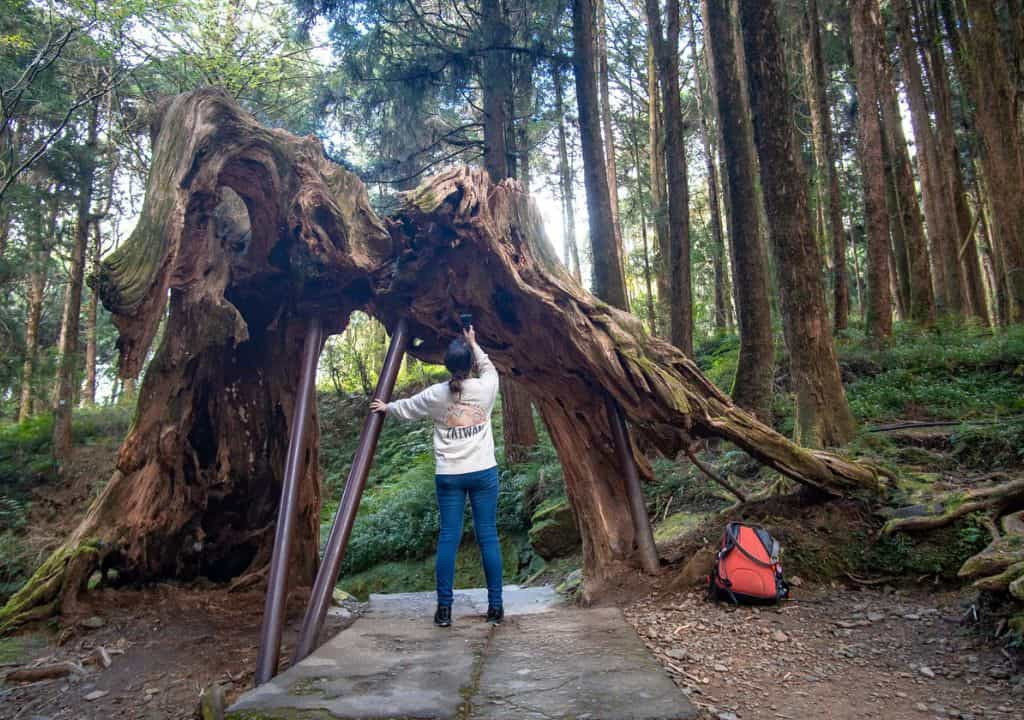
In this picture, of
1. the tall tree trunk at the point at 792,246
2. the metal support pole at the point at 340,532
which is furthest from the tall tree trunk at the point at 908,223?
the metal support pole at the point at 340,532

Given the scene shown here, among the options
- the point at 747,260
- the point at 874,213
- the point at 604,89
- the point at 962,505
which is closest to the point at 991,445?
the point at 962,505

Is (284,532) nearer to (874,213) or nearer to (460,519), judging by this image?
(460,519)

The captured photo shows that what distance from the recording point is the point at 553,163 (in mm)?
24031

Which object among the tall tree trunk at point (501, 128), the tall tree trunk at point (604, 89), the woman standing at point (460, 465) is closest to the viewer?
the woman standing at point (460, 465)

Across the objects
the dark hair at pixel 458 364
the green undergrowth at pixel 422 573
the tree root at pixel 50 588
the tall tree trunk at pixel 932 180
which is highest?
the tall tree trunk at pixel 932 180

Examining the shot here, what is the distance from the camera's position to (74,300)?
467 inches

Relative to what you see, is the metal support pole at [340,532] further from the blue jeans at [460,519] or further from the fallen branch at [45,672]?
the fallen branch at [45,672]

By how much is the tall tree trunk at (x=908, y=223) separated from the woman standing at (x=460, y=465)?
11.2m

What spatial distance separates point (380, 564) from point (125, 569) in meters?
5.35

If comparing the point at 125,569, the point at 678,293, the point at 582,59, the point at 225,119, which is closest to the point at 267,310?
the point at 225,119

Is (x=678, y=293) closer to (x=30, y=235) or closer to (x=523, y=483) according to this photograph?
(x=523, y=483)

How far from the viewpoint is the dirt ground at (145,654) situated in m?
3.15

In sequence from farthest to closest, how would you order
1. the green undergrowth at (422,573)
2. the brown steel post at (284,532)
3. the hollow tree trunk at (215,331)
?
the green undergrowth at (422,573) < the hollow tree trunk at (215,331) < the brown steel post at (284,532)

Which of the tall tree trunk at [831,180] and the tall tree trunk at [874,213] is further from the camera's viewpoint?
the tall tree trunk at [831,180]
